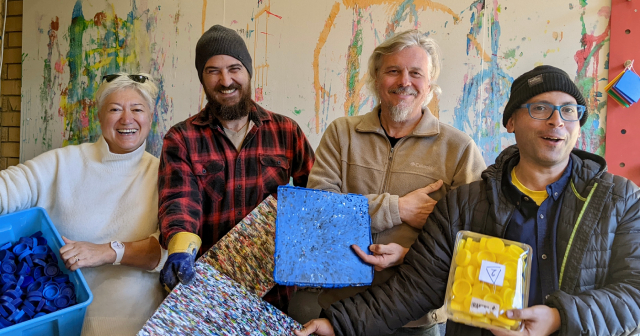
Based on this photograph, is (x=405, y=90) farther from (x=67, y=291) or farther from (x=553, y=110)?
(x=67, y=291)

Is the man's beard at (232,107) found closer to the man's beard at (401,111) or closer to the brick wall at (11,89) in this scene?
the man's beard at (401,111)

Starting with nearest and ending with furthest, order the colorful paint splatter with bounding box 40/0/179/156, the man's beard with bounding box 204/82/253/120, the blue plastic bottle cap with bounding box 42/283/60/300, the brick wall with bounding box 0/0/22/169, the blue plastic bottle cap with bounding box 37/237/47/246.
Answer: the blue plastic bottle cap with bounding box 42/283/60/300 < the blue plastic bottle cap with bounding box 37/237/47/246 < the man's beard with bounding box 204/82/253/120 < the colorful paint splatter with bounding box 40/0/179/156 < the brick wall with bounding box 0/0/22/169

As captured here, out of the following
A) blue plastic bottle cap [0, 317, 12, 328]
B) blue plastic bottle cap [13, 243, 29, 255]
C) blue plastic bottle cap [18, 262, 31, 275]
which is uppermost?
blue plastic bottle cap [13, 243, 29, 255]

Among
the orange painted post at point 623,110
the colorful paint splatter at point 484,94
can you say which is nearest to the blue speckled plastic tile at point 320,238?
the colorful paint splatter at point 484,94

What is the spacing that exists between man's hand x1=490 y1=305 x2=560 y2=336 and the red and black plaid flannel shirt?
1.14m

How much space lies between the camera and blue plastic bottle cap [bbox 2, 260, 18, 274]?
145 cm

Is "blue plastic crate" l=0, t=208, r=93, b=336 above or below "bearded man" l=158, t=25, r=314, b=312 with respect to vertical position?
below

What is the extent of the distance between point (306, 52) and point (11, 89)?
8.19 feet

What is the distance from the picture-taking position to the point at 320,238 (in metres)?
1.37

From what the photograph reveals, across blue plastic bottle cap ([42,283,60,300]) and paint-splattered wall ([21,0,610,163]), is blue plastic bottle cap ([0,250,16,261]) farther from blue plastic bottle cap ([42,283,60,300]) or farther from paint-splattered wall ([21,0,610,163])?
paint-splattered wall ([21,0,610,163])

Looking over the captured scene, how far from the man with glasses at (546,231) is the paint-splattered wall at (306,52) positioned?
1.10 metres

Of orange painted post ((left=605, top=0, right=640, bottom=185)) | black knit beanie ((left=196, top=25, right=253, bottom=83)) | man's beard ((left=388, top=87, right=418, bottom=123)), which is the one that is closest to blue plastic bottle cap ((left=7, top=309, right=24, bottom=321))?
black knit beanie ((left=196, top=25, right=253, bottom=83))

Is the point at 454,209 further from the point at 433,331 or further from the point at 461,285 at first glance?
the point at 433,331

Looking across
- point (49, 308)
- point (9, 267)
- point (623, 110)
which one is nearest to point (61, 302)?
point (49, 308)
